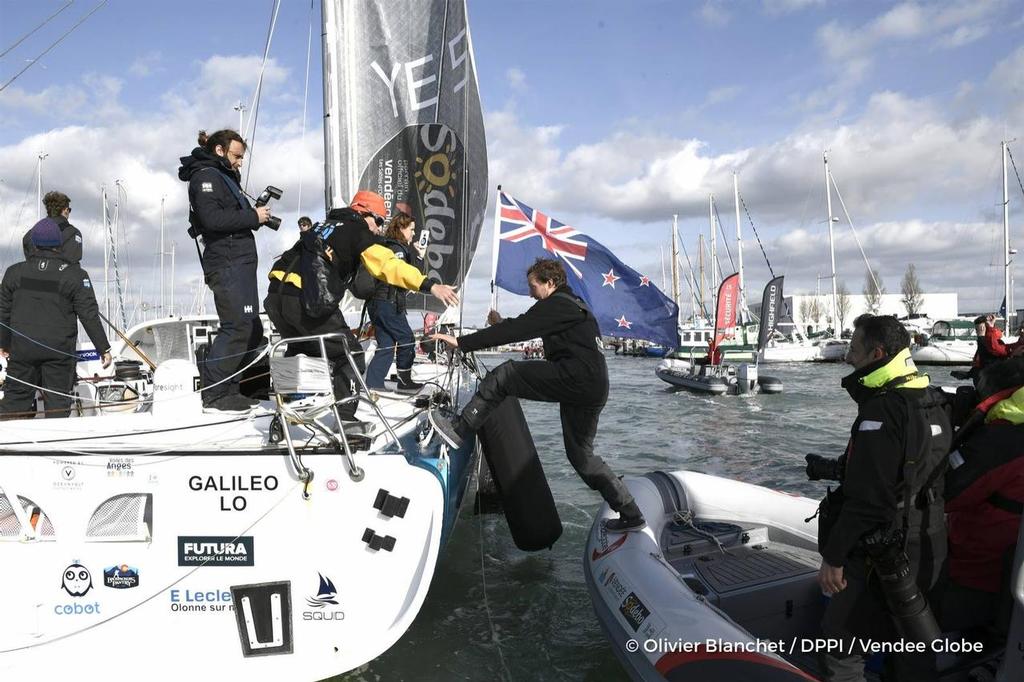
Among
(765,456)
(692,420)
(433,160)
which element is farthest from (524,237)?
(692,420)

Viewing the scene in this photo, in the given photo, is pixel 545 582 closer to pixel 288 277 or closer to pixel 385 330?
pixel 385 330

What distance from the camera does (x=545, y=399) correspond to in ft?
14.6

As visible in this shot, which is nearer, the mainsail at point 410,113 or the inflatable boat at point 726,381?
the mainsail at point 410,113

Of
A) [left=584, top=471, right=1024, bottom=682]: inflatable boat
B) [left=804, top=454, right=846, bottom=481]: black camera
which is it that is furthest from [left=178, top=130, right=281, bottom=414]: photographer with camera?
[left=804, top=454, right=846, bottom=481]: black camera

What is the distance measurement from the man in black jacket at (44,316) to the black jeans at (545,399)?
2569 mm

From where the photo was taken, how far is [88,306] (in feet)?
16.1

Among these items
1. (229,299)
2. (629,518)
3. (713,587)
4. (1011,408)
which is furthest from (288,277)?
(1011,408)

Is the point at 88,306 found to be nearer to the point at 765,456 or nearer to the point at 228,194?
the point at 228,194

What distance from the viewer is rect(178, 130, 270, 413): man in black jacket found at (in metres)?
4.59

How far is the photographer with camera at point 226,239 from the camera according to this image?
181 inches

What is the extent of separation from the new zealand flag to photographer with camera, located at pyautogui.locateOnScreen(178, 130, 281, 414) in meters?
3.57

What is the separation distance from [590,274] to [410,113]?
9.36 feet

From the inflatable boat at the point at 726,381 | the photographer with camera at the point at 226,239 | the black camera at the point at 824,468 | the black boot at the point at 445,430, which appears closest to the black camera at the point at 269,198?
the photographer with camera at the point at 226,239

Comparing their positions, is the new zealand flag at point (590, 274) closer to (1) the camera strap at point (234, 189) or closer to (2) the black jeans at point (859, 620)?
(1) the camera strap at point (234, 189)
